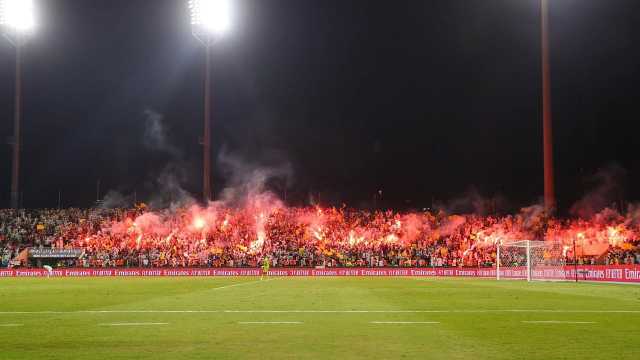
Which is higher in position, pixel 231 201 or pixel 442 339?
pixel 231 201

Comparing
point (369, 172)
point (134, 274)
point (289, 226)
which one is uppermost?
point (369, 172)

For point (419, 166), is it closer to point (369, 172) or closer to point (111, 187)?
point (369, 172)

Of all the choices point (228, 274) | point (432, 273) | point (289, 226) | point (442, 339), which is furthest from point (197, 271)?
point (442, 339)

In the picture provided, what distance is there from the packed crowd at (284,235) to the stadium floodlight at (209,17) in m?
14.8

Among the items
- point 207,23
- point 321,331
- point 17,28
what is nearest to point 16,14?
point 17,28

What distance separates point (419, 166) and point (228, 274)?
72.4ft

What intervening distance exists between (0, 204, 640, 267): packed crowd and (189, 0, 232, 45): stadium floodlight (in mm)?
14845

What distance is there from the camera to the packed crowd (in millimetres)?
57594

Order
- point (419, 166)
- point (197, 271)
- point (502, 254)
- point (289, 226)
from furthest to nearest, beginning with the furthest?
point (419, 166) → point (289, 226) → point (197, 271) → point (502, 254)

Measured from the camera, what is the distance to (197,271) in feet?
189

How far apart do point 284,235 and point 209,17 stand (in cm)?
1938

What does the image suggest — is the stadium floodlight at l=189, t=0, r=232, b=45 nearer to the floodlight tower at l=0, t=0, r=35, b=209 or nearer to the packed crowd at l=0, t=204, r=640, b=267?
the floodlight tower at l=0, t=0, r=35, b=209

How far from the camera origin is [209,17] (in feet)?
178

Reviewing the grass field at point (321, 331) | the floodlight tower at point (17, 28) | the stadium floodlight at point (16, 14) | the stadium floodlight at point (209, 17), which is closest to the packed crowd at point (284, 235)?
the floodlight tower at point (17, 28)
